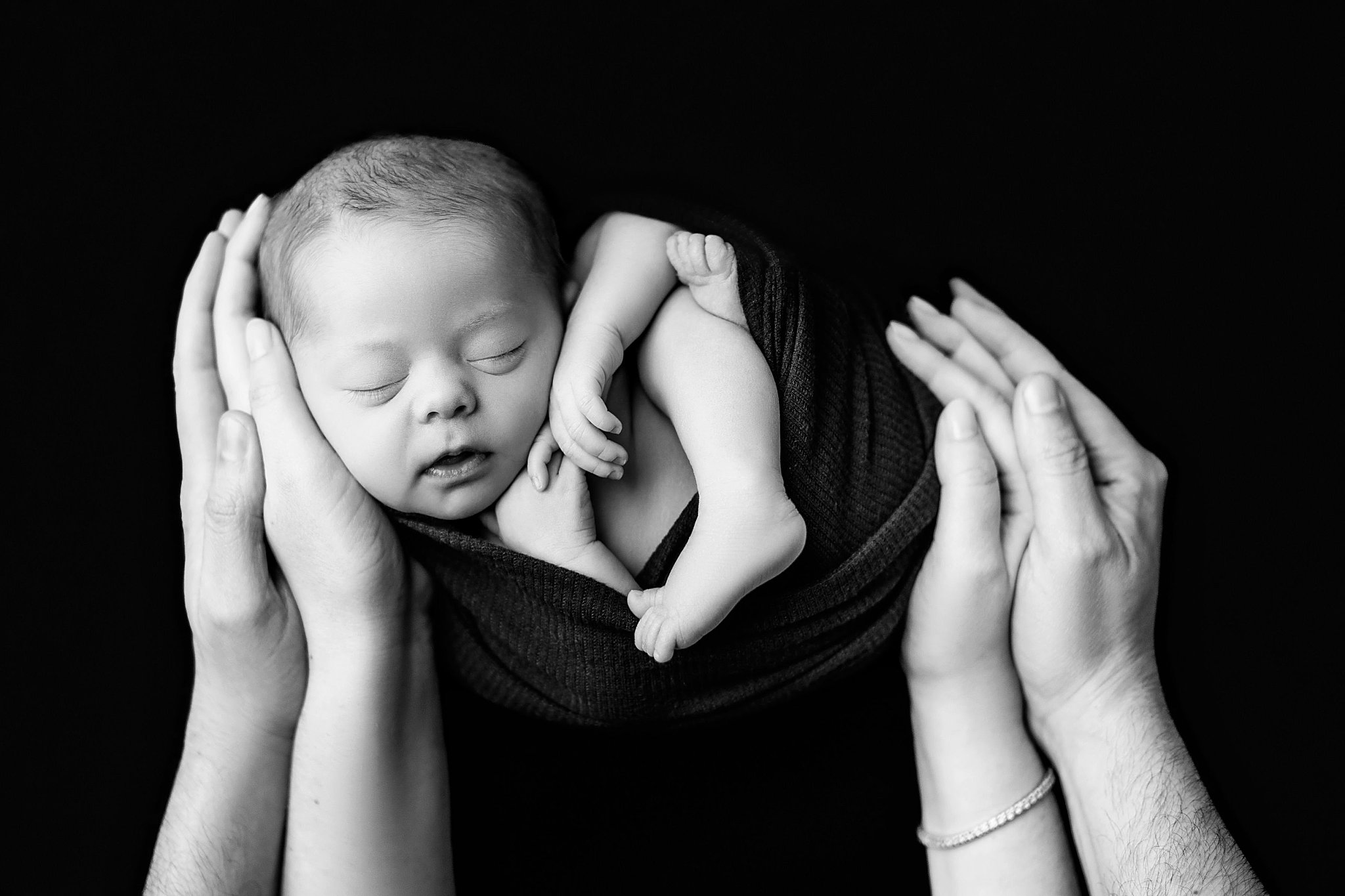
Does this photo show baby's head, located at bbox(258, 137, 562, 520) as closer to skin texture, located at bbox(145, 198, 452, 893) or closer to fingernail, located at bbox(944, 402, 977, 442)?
skin texture, located at bbox(145, 198, 452, 893)

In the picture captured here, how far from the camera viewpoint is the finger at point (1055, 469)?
122 centimetres

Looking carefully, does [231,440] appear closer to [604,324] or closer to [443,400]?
[443,400]

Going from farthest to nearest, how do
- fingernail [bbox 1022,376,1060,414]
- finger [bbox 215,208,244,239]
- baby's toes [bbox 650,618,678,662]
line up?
finger [bbox 215,208,244,239] < fingernail [bbox 1022,376,1060,414] < baby's toes [bbox 650,618,678,662]

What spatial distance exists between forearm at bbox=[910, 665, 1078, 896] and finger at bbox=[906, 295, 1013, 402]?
327mm

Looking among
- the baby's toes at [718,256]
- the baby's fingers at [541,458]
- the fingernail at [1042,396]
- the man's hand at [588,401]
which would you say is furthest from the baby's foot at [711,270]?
the fingernail at [1042,396]

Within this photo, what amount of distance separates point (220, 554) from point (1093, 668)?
908mm

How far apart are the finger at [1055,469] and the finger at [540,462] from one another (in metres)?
0.49

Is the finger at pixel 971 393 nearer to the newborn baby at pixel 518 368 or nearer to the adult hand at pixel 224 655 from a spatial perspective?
the newborn baby at pixel 518 368

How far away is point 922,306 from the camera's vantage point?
1.46m

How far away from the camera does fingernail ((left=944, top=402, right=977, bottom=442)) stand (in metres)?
1.22

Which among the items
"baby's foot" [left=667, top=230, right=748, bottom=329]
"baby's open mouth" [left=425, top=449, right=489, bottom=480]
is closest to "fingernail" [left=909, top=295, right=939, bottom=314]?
"baby's foot" [left=667, top=230, right=748, bottom=329]

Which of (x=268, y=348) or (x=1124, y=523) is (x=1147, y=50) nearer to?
(x=1124, y=523)

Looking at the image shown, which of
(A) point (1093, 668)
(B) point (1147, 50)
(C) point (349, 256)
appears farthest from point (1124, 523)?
(C) point (349, 256)

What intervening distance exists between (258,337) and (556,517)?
1.13ft
